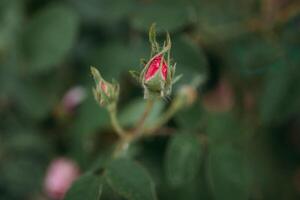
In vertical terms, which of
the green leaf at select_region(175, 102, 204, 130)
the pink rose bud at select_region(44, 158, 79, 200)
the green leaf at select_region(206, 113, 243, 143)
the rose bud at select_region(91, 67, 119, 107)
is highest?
the rose bud at select_region(91, 67, 119, 107)

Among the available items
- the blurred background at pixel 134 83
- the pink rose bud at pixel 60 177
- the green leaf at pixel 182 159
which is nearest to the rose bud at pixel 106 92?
the green leaf at pixel 182 159

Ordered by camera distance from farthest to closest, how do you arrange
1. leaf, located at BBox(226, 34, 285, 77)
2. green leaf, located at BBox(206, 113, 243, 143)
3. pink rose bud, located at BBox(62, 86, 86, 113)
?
pink rose bud, located at BBox(62, 86, 86, 113), leaf, located at BBox(226, 34, 285, 77), green leaf, located at BBox(206, 113, 243, 143)

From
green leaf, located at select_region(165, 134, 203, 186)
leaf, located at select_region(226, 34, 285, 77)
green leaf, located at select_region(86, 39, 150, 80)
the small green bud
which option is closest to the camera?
the small green bud

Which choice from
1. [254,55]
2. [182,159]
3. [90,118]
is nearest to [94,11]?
[90,118]

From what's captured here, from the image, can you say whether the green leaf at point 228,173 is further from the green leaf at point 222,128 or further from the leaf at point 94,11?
the leaf at point 94,11

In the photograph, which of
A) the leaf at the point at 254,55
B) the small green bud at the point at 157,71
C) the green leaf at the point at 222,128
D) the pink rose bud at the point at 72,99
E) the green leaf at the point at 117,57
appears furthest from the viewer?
the pink rose bud at the point at 72,99

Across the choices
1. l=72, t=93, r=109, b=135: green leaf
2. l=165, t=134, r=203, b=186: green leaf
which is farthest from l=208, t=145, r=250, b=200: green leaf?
l=72, t=93, r=109, b=135: green leaf

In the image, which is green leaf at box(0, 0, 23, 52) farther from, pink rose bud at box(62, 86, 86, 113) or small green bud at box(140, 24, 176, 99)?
small green bud at box(140, 24, 176, 99)
